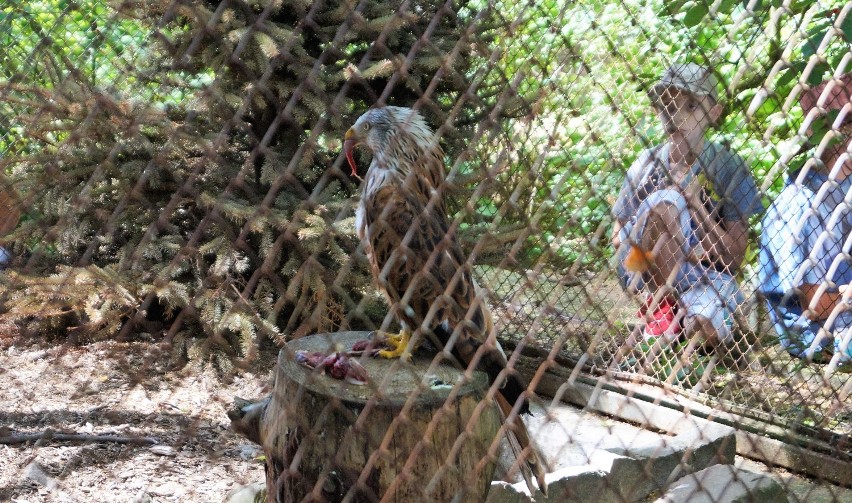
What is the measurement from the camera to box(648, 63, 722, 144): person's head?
2.69 metres

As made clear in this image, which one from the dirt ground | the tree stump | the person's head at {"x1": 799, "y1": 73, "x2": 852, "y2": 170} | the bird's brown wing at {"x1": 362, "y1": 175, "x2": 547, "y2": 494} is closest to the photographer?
the person's head at {"x1": 799, "y1": 73, "x2": 852, "y2": 170}

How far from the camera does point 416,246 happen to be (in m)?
3.10

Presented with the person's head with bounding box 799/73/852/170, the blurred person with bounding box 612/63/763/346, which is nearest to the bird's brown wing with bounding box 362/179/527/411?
the blurred person with bounding box 612/63/763/346

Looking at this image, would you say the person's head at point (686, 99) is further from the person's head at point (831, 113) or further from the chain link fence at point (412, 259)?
the person's head at point (831, 113)

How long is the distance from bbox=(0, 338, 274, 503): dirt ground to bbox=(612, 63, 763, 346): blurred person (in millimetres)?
1894

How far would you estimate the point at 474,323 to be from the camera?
306 centimetres

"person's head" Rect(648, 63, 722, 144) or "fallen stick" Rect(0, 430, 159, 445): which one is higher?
"person's head" Rect(648, 63, 722, 144)

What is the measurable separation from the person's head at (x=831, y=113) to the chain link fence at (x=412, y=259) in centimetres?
5

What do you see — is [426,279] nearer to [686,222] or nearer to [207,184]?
[686,222]

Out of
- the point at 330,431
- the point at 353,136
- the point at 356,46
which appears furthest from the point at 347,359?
the point at 356,46

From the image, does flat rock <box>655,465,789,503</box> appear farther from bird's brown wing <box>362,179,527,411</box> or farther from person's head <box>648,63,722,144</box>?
person's head <box>648,63,722,144</box>

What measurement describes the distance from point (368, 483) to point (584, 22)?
3272mm

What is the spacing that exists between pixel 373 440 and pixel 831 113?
6.22 ft

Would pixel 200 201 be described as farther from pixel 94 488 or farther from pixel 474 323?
pixel 474 323
